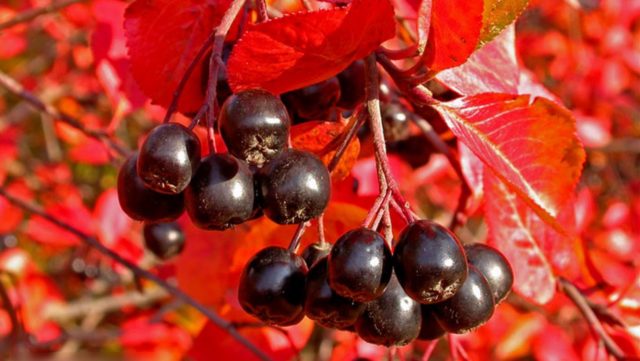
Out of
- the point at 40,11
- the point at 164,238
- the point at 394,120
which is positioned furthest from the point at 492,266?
the point at 40,11

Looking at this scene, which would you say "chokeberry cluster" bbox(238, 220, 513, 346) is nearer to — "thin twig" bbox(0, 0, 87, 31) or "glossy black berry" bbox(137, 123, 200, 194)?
"glossy black berry" bbox(137, 123, 200, 194)

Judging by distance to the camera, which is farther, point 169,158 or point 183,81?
point 183,81

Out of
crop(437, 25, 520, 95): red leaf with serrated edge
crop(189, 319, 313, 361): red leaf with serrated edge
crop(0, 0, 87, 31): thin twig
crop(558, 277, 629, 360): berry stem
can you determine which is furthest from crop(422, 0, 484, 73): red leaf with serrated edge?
crop(0, 0, 87, 31): thin twig

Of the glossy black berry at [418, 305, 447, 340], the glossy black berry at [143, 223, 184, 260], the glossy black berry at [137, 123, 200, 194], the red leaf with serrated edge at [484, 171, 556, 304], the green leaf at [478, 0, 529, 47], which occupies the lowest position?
the glossy black berry at [143, 223, 184, 260]

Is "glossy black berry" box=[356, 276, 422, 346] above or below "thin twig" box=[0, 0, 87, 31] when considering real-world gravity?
above

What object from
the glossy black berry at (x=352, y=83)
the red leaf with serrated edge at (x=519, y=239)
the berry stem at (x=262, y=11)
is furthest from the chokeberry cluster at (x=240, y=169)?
the red leaf with serrated edge at (x=519, y=239)

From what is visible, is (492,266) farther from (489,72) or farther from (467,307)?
(489,72)

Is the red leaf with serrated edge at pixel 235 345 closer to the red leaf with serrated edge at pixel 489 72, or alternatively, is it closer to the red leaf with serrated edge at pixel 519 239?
the red leaf with serrated edge at pixel 519 239
